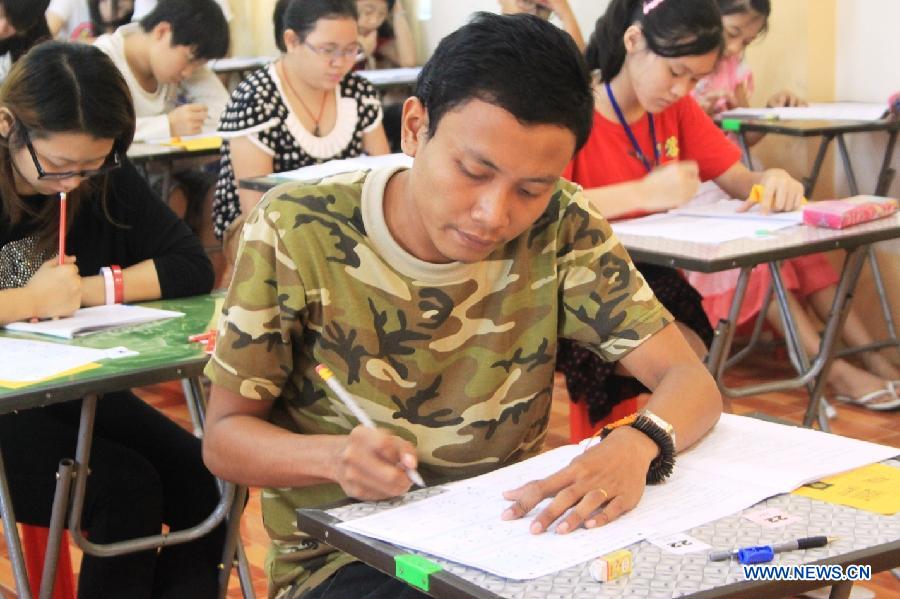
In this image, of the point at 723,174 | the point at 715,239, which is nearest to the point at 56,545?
the point at 715,239

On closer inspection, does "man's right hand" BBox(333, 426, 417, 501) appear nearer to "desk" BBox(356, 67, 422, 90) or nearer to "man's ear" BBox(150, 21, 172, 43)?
"man's ear" BBox(150, 21, 172, 43)

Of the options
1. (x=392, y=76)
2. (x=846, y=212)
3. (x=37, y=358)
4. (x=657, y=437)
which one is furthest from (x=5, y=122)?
(x=392, y=76)

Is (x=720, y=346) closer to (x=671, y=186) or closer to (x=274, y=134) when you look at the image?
(x=671, y=186)

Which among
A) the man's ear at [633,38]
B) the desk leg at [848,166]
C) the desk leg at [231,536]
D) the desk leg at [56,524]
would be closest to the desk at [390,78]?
the desk leg at [848,166]

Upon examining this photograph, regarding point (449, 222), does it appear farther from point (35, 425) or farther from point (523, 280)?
point (35, 425)

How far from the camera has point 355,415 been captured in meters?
1.42

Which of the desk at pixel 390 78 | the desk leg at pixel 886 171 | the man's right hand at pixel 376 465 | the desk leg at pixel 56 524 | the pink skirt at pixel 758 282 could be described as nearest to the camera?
the man's right hand at pixel 376 465

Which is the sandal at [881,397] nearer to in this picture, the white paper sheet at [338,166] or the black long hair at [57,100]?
the white paper sheet at [338,166]

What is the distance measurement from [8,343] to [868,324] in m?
3.29

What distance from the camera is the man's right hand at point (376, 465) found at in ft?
4.06

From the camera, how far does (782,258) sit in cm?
256

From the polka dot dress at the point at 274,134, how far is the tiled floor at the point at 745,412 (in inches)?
24.5

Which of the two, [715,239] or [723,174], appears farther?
[723,174]

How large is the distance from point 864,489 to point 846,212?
152 cm
